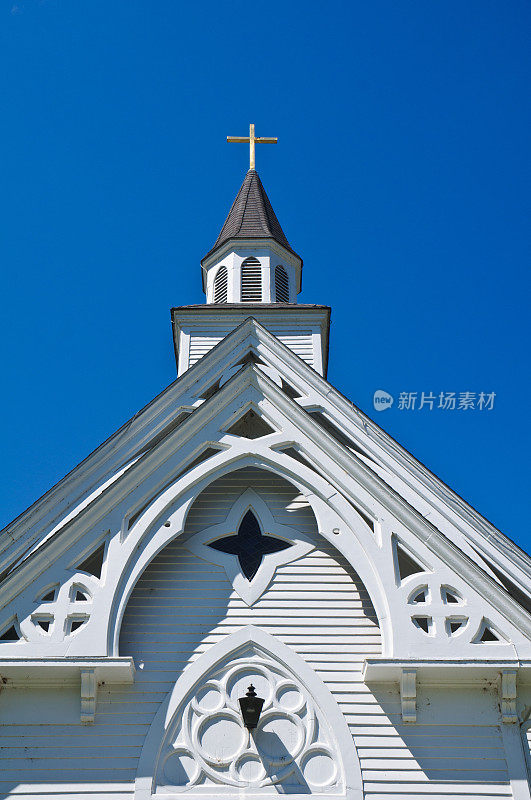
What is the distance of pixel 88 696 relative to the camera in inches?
356

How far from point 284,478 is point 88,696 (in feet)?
11.0

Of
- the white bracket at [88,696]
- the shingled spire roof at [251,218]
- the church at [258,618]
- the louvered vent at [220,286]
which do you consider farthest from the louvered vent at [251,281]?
the white bracket at [88,696]

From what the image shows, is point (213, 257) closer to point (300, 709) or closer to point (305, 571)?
point (305, 571)

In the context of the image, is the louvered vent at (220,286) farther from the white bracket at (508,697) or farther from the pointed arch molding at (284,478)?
the white bracket at (508,697)

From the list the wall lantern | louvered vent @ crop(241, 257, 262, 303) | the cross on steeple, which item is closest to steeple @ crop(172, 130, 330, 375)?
louvered vent @ crop(241, 257, 262, 303)

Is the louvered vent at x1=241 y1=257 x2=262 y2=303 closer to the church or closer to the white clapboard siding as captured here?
the white clapboard siding

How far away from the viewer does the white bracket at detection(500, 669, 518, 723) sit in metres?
9.04

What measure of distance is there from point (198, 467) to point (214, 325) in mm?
7044

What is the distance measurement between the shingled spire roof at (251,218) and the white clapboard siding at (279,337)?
354cm

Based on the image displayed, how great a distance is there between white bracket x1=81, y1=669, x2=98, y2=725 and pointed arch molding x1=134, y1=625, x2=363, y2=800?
634 millimetres

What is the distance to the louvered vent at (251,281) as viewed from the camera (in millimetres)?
19000

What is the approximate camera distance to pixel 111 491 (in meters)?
10.0

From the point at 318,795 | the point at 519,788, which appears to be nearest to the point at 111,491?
the point at 318,795

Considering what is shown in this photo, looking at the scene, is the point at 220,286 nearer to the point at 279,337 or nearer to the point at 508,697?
the point at 279,337
